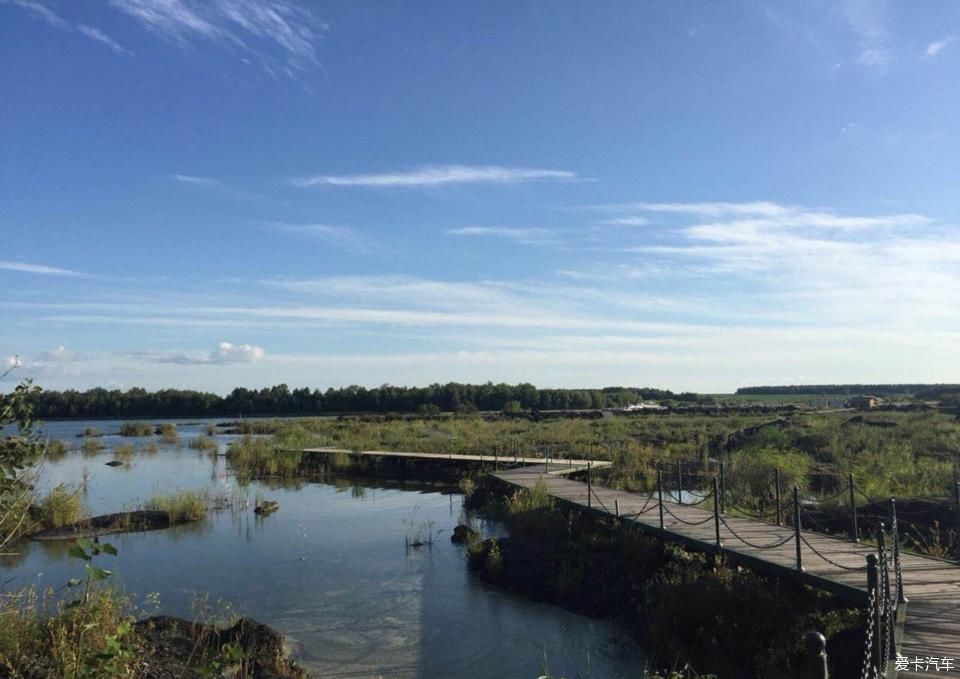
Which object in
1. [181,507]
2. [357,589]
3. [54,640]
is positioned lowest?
[357,589]

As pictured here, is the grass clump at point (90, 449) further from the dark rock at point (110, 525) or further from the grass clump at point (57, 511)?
the dark rock at point (110, 525)

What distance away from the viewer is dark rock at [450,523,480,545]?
17703mm

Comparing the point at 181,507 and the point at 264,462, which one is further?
the point at 264,462

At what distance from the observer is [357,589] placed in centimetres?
1377

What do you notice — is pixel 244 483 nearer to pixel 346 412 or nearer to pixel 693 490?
pixel 693 490

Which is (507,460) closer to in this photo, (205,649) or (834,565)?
(834,565)

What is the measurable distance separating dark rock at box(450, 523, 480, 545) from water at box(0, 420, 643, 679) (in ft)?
1.15

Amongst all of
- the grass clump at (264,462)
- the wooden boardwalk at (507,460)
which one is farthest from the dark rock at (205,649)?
the grass clump at (264,462)

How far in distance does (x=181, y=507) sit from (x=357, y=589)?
9658 mm

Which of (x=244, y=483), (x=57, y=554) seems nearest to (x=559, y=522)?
(x=57, y=554)

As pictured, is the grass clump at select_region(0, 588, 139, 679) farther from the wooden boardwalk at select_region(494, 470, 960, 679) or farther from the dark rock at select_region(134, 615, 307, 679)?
the wooden boardwalk at select_region(494, 470, 960, 679)

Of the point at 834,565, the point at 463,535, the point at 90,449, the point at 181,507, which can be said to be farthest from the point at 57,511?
the point at 90,449

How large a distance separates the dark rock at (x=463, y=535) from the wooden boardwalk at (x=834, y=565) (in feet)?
9.40

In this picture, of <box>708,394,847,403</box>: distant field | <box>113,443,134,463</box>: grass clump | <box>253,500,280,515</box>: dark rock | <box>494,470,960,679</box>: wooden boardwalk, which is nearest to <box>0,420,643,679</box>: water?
<box>253,500,280,515</box>: dark rock
